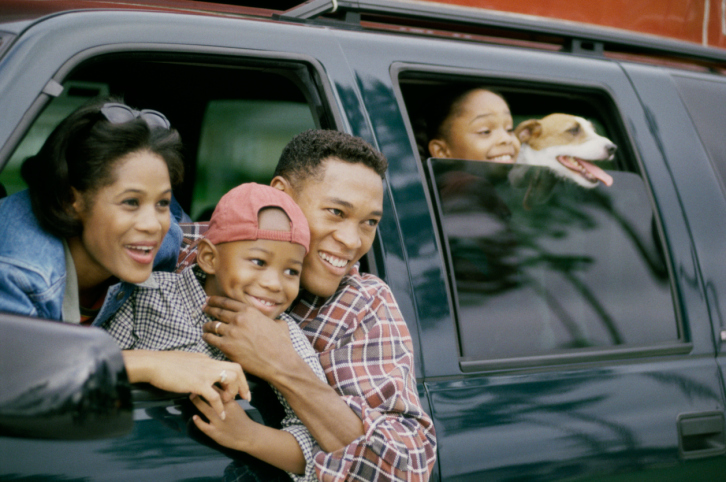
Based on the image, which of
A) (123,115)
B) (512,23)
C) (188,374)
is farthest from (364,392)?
(512,23)

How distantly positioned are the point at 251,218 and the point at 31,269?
0.45 metres

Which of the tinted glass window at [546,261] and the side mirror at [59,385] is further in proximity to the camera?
the tinted glass window at [546,261]

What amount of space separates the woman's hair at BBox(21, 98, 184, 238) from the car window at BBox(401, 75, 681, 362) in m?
0.76

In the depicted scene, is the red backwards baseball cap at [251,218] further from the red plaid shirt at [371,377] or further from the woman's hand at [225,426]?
the woman's hand at [225,426]

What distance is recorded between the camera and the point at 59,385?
1.00 metres

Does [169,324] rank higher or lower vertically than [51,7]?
lower

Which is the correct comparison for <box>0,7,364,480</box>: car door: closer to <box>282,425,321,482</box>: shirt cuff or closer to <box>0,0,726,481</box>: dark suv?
<box>0,0,726,481</box>: dark suv

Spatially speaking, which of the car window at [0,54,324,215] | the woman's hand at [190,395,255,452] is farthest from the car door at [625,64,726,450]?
the woman's hand at [190,395,255,452]

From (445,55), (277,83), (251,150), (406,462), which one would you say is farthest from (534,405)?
(251,150)

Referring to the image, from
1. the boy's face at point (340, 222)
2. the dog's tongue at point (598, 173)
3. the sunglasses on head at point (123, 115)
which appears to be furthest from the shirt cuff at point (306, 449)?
the dog's tongue at point (598, 173)

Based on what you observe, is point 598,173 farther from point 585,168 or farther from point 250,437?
point 250,437

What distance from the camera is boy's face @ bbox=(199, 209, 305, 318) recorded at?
1.58 metres

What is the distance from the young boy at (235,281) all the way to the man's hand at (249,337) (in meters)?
0.05

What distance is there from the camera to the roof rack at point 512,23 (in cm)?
190
